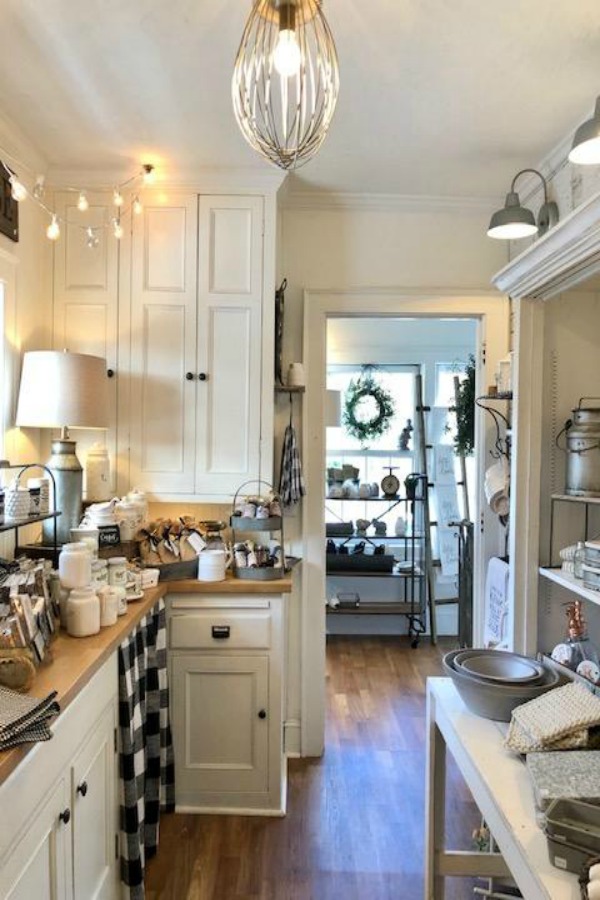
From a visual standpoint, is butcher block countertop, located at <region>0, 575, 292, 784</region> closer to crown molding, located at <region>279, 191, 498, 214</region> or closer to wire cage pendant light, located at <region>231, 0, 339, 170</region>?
wire cage pendant light, located at <region>231, 0, 339, 170</region>

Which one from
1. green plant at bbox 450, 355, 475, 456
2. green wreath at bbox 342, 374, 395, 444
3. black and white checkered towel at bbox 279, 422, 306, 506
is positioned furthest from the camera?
green wreath at bbox 342, 374, 395, 444

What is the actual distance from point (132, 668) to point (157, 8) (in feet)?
6.42

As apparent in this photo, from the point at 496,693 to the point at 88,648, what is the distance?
3.57ft

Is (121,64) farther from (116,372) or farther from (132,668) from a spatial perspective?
(132,668)

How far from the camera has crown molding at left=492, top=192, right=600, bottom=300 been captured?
145cm

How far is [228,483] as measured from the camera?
2.64 m

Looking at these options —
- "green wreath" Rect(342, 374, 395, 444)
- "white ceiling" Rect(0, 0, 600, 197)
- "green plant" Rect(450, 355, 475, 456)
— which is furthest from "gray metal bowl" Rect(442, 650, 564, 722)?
"green wreath" Rect(342, 374, 395, 444)

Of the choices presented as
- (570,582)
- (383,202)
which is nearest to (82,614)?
(570,582)

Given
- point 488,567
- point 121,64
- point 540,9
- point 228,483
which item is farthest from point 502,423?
point 121,64

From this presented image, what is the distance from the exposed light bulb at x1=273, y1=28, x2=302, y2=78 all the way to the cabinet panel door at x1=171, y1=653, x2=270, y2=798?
2.03m

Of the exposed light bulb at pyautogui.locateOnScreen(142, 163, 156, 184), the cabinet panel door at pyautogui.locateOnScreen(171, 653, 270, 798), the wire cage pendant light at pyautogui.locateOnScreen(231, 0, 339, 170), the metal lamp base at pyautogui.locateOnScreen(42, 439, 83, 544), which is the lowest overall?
the cabinet panel door at pyautogui.locateOnScreen(171, 653, 270, 798)

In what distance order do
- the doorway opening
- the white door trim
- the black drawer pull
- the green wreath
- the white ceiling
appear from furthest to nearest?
1. the green wreath
2. the doorway opening
3. the white door trim
4. the black drawer pull
5. the white ceiling

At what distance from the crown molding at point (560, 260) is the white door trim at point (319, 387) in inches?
38.2

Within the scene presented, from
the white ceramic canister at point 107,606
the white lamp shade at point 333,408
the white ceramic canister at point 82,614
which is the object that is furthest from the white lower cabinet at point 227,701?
the white lamp shade at point 333,408
